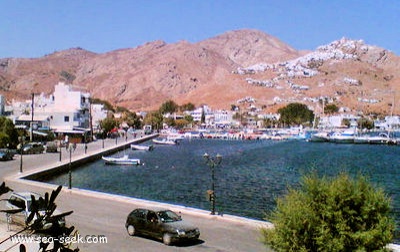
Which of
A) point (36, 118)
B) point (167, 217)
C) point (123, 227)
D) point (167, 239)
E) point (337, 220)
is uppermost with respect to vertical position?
point (36, 118)

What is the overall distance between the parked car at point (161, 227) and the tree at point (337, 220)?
6.27 meters

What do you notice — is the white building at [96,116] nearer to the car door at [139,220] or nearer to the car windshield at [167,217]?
the car door at [139,220]

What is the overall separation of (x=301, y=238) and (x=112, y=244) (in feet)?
27.8

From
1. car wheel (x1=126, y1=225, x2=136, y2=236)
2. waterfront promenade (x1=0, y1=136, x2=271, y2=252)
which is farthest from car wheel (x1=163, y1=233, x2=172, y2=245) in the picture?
car wheel (x1=126, y1=225, x2=136, y2=236)

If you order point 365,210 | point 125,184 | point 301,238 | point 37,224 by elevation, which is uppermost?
point 37,224

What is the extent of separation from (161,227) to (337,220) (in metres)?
8.16

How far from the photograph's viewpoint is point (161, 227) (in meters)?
18.1

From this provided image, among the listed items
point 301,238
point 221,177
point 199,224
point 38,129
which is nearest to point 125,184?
point 221,177

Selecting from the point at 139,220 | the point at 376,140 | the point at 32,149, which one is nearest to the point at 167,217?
the point at 139,220

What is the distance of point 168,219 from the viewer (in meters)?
18.7

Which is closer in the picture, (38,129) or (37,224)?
(37,224)

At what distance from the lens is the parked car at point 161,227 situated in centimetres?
1781

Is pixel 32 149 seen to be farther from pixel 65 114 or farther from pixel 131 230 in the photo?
pixel 131 230

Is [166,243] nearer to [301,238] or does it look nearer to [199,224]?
[199,224]
